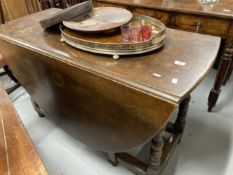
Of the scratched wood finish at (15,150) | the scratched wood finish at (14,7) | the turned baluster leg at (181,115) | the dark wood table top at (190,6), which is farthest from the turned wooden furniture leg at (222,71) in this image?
the scratched wood finish at (14,7)

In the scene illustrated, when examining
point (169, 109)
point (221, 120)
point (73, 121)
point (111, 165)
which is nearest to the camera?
point (169, 109)

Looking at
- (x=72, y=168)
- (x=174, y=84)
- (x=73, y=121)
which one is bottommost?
(x=72, y=168)

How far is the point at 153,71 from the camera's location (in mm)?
753

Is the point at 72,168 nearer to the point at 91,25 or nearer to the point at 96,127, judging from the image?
the point at 96,127

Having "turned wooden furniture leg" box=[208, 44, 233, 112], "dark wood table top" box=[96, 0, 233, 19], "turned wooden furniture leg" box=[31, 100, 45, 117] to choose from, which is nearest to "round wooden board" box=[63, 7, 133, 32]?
"dark wood table top" box=[96, 0, 233, 19]

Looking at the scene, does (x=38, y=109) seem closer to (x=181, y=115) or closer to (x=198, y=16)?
(x=181, y=115)

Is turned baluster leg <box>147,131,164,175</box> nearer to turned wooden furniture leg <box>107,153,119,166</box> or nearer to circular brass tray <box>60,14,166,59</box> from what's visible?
turned wooden furniture leg <box>107,153,119,166</box>

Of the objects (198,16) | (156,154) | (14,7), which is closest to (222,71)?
(198,16)

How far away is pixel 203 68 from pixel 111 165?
88cm

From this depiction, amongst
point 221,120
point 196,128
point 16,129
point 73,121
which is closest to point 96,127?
point 73,121

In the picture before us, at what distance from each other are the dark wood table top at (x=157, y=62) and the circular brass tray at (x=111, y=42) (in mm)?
26

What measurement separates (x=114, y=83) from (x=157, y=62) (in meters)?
0.20

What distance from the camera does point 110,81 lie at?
760mm

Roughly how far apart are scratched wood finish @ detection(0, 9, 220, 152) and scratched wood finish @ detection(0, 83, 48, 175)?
12.0 inches
